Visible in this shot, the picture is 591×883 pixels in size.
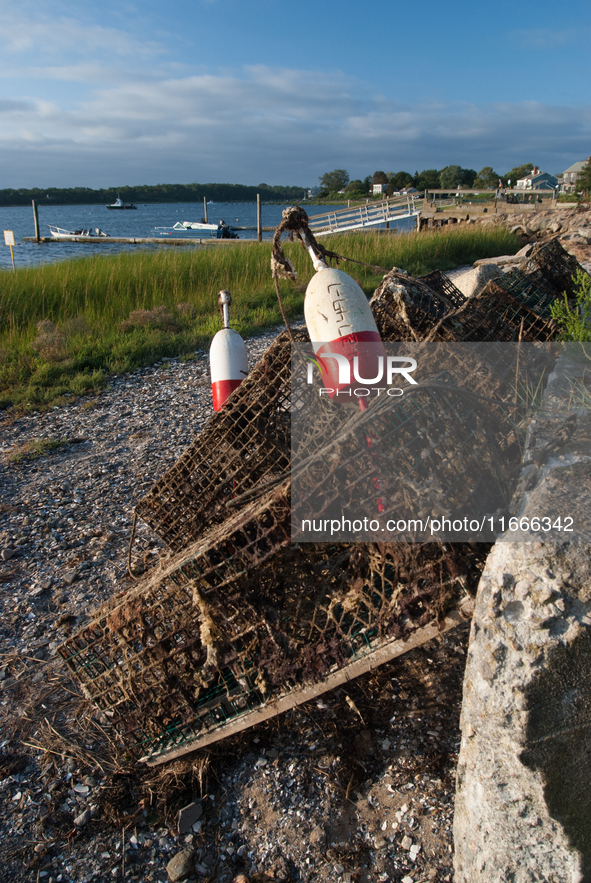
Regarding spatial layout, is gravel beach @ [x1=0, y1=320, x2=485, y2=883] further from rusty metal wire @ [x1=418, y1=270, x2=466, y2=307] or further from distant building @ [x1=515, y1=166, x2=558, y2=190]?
distant building @ [x1=515, y1=166, x2=558, y2=190]

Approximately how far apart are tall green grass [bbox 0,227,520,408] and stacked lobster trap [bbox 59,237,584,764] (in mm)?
4912

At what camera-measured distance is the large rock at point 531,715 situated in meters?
1.30

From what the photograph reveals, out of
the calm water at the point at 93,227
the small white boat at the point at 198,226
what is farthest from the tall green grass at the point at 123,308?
the small white boat at the point at 198,226

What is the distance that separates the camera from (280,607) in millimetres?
1671

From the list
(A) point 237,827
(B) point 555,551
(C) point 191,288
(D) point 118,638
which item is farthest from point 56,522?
(C) point 191,288

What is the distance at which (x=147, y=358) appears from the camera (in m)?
7.49

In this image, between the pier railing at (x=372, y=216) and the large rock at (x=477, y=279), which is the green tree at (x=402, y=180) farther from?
the large rock at (x=477, y=279)

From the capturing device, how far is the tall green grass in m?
7.01

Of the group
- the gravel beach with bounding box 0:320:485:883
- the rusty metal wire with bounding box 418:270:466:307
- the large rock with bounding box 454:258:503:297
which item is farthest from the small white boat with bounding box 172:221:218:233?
the gravel beach with bounding box 0:320:485:883

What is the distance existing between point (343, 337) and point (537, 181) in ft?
277

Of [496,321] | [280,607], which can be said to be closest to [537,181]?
[496,321]

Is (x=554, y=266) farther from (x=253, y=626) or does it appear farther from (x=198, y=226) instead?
(x=198, y=226)

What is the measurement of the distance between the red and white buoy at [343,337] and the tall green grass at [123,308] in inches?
187

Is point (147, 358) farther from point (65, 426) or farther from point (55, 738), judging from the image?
point (55, 738)
